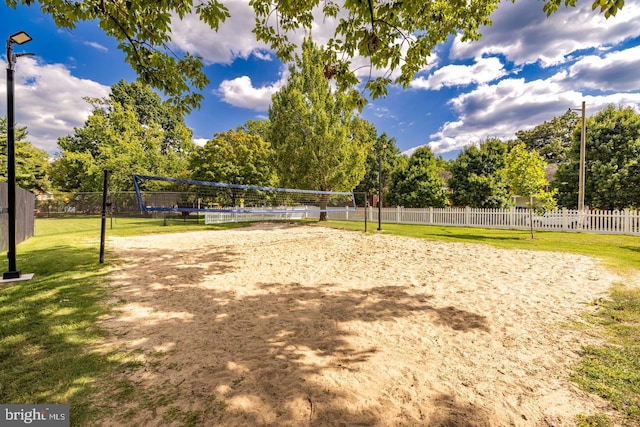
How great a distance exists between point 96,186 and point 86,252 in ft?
96.4

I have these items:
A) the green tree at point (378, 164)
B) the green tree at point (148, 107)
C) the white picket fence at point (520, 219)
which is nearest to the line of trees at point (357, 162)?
the white picket fence at point (520, 219)

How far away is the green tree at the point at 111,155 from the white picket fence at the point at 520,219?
26617 millimetres

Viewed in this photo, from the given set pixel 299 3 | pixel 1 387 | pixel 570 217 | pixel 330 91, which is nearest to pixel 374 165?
pixel 330 91

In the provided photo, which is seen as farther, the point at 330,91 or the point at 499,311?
the point at 330,91

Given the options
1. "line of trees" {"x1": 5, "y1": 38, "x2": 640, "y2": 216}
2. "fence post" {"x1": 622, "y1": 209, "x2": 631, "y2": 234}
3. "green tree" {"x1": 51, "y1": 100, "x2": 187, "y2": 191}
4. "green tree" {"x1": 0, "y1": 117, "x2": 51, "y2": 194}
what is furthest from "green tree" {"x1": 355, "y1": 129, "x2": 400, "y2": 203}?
"green tree" {"x1": 0, "y1": 117, "x2": 51, "y2": 194}

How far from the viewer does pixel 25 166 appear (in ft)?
107

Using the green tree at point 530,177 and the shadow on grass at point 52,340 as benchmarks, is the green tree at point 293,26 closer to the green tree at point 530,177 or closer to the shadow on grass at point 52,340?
the shadow on grass at point 52,340

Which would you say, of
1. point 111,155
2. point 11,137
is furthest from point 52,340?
point 111,155

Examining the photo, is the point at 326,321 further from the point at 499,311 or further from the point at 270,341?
the point at 499,311

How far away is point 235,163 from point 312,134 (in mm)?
9876

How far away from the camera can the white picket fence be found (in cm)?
1308

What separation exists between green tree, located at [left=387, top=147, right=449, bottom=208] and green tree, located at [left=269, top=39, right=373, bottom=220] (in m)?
6.16

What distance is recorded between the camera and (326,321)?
3.88 meters

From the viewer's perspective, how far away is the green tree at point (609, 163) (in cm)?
1692
